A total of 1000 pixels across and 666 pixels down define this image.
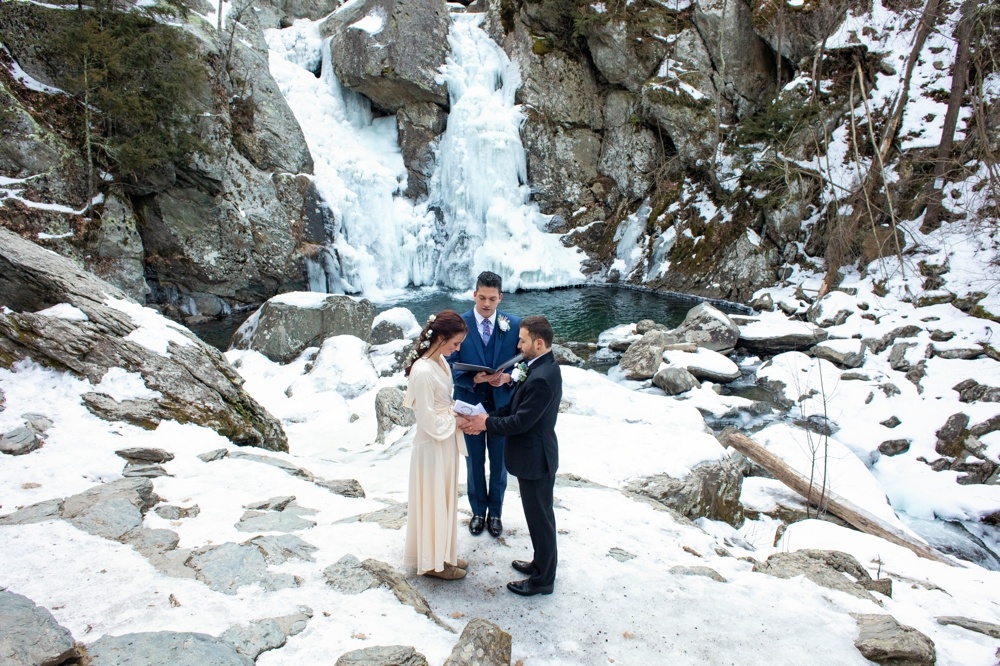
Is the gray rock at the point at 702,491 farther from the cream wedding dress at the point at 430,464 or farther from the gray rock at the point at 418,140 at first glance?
the gray rock at the point at 418,140

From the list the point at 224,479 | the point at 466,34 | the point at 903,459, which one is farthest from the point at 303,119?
the point at 903,459

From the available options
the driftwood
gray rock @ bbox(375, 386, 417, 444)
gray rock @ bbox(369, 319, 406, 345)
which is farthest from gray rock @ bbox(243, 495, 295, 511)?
gray rock @ bbox(369, 319, 406, 345)

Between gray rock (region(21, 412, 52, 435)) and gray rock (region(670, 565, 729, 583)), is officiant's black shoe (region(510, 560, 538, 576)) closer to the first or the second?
gray rock (region(670, 565, 729, 583))

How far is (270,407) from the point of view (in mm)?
8195

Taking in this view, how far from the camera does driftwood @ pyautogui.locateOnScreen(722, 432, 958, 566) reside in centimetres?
541

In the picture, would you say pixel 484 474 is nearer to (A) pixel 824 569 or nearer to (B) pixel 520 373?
(B) pixel 520 373

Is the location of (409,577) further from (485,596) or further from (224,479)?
(224,479)

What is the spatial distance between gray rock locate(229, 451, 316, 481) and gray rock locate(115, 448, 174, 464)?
1.82 ft

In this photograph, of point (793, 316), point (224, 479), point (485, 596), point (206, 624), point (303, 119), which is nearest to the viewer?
point (206, 624)

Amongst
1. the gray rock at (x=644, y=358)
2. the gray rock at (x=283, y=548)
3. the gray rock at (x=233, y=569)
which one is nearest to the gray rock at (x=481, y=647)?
the gray rock at (x=233, y=569)

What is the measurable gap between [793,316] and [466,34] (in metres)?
17.4

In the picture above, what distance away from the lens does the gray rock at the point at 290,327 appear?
9852mm

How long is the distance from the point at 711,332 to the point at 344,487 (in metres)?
10.1

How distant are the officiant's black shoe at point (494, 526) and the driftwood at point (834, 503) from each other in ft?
12.0
